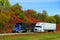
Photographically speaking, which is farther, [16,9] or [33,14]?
[33,14]

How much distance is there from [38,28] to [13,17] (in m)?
11.4

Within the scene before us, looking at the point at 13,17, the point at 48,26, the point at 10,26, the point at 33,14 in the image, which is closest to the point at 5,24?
the point at 10,26

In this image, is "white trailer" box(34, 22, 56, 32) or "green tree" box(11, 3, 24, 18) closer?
"white trailer" box(34, 22, 56, 32)

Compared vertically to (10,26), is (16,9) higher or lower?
higher

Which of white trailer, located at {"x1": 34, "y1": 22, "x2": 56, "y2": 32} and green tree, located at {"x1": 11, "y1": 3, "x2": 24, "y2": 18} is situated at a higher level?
green tree, located at {"x1": 11, "y1": 3, "x2": 24, "y2": 18}

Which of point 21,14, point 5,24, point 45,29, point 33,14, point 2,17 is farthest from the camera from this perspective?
point 33,14

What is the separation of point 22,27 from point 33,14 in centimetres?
2913

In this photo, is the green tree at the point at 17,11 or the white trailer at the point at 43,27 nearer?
the white trailer at the point at 43,27

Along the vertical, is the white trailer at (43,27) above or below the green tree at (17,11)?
below

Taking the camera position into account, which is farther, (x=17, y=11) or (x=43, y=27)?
(x=17, y=11)

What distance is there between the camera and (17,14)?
2923 inches

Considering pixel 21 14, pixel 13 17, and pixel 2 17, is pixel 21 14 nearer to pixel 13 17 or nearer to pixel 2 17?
pixel 13 17

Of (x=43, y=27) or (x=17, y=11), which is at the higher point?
(x=17, y=11)

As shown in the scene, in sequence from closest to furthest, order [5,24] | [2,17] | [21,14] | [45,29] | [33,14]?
[2,17], [5,24], [45,29], [21,14], [33,14]
